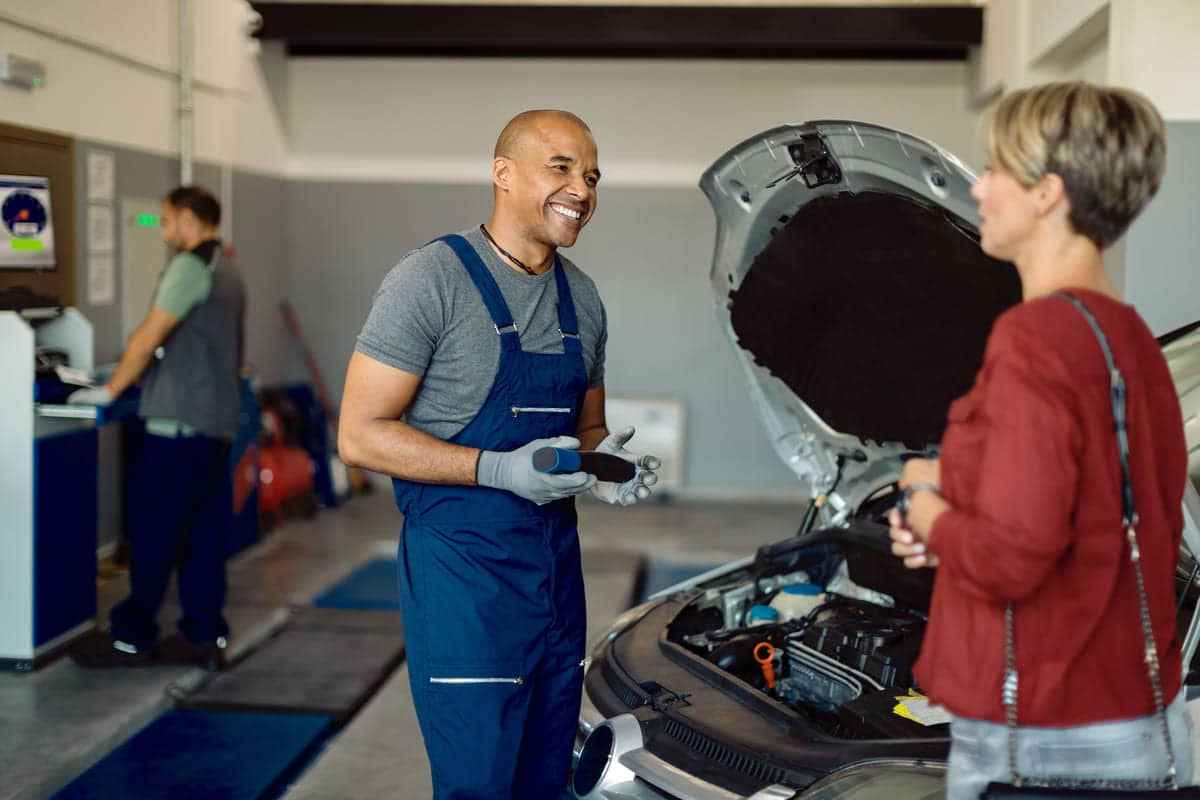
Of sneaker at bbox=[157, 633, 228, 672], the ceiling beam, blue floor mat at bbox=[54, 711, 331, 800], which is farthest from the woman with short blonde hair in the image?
the ceiling beam

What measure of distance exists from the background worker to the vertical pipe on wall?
7.64 ft

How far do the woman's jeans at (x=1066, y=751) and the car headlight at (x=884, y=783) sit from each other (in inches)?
15.1

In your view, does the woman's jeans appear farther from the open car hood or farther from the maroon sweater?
the open car hood

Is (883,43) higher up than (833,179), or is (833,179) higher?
(883,43)

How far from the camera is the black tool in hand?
2.02 meters

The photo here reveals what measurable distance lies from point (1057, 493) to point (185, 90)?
6273 millimetres

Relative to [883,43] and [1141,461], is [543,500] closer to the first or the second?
[1141,461]

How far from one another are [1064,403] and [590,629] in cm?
409

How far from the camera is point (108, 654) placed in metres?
4.36

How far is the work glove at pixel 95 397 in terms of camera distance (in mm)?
4359

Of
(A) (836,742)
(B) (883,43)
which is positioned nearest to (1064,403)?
(A) (836,742)

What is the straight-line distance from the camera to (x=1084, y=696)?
4.22 feet

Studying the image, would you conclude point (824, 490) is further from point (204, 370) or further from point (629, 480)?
point (204, 370)

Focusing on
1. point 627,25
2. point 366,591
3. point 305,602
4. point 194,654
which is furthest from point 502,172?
point 627,25
